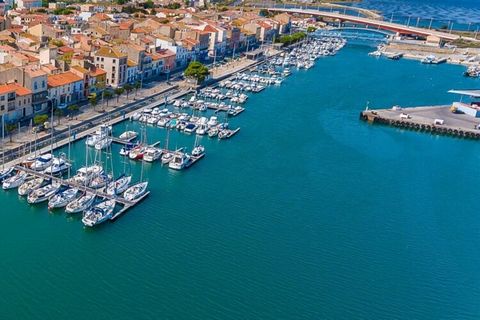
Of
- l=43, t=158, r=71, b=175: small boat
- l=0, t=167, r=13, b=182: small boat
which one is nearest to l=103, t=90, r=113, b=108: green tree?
l=43, t=158, r=71, b=175: small boat

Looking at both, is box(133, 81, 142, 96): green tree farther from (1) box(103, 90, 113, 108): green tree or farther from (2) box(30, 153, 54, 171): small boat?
(2) box(30, 153, 54, 171): small boat

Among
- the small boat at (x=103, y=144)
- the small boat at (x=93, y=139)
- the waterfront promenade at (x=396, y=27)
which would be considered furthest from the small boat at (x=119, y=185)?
the waterfront promenade at (x=396, y=27)

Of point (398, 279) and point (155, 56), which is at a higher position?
point (155, 56)

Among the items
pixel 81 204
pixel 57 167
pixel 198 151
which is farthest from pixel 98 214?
pixel 198 151

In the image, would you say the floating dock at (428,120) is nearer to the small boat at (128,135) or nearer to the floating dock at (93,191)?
the small boat at (128,135)

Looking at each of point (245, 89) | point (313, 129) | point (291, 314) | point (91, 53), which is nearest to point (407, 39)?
point (245, 89)

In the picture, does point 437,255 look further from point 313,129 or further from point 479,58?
point 479,58

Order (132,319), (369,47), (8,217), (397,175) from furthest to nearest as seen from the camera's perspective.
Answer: (369,47) → (397,175) → (8,217) → (132,319)
